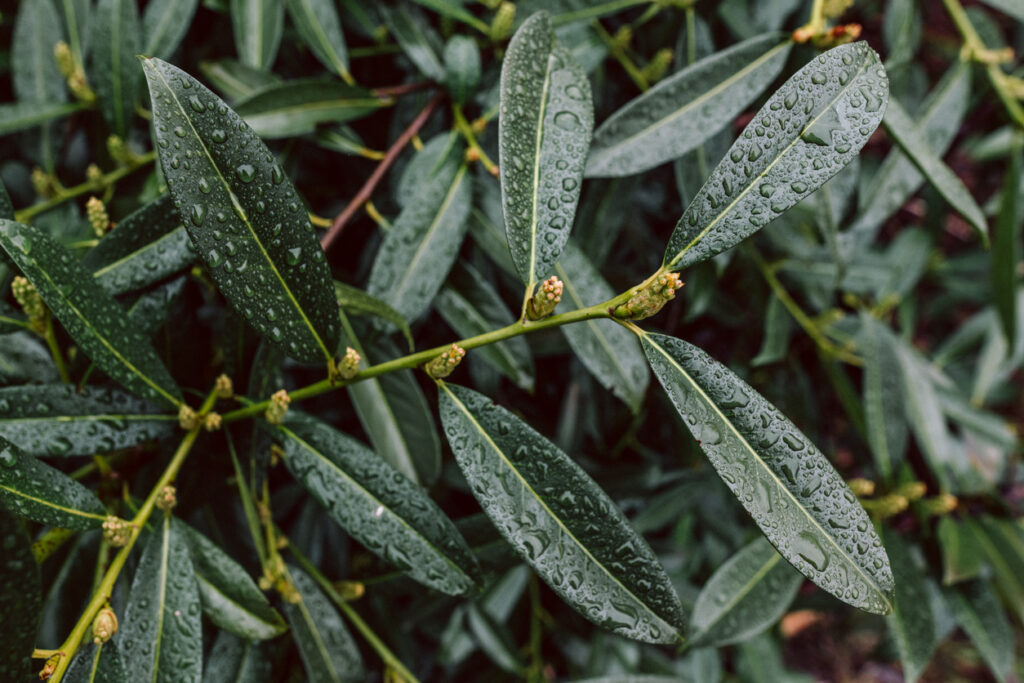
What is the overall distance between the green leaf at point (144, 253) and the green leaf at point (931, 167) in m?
0.77

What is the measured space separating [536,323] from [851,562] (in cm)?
29

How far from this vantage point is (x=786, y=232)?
3.45 feet

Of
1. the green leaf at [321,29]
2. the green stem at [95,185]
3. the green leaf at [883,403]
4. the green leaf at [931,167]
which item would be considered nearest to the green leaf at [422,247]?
the green leaf at [321,29]

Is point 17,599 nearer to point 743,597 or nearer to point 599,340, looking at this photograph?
point 599,340

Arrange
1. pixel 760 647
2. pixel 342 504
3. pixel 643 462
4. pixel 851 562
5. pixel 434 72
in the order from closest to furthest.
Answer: pixel 851 562 → pixel 342 504 → pixel 434 72 → pixel 643 462 → pixel 760 647

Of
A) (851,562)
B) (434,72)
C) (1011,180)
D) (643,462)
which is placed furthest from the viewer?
(643,462)

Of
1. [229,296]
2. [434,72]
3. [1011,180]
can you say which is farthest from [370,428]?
[1011,180]

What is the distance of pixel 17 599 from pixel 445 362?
0.33m

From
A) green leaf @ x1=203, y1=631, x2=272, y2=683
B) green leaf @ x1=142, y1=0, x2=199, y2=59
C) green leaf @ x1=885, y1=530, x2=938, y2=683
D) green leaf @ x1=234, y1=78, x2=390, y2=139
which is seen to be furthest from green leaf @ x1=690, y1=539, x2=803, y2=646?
green leaf @ x1=142, y1=0, x2=199, y2=59

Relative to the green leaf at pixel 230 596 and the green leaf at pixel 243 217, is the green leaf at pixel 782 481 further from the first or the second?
the green leaf at pixel 230 596

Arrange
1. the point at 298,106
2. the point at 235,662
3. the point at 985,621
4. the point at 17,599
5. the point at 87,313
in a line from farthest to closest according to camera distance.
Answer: the point at 985,621 → the point at 298,106 → the point at 235,662 → the point at 87,313 → the point at 17,599

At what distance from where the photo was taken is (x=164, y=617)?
58 cm

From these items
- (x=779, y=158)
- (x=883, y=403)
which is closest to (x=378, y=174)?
(x=779, y=158)

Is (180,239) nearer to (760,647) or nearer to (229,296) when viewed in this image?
(229,296)
